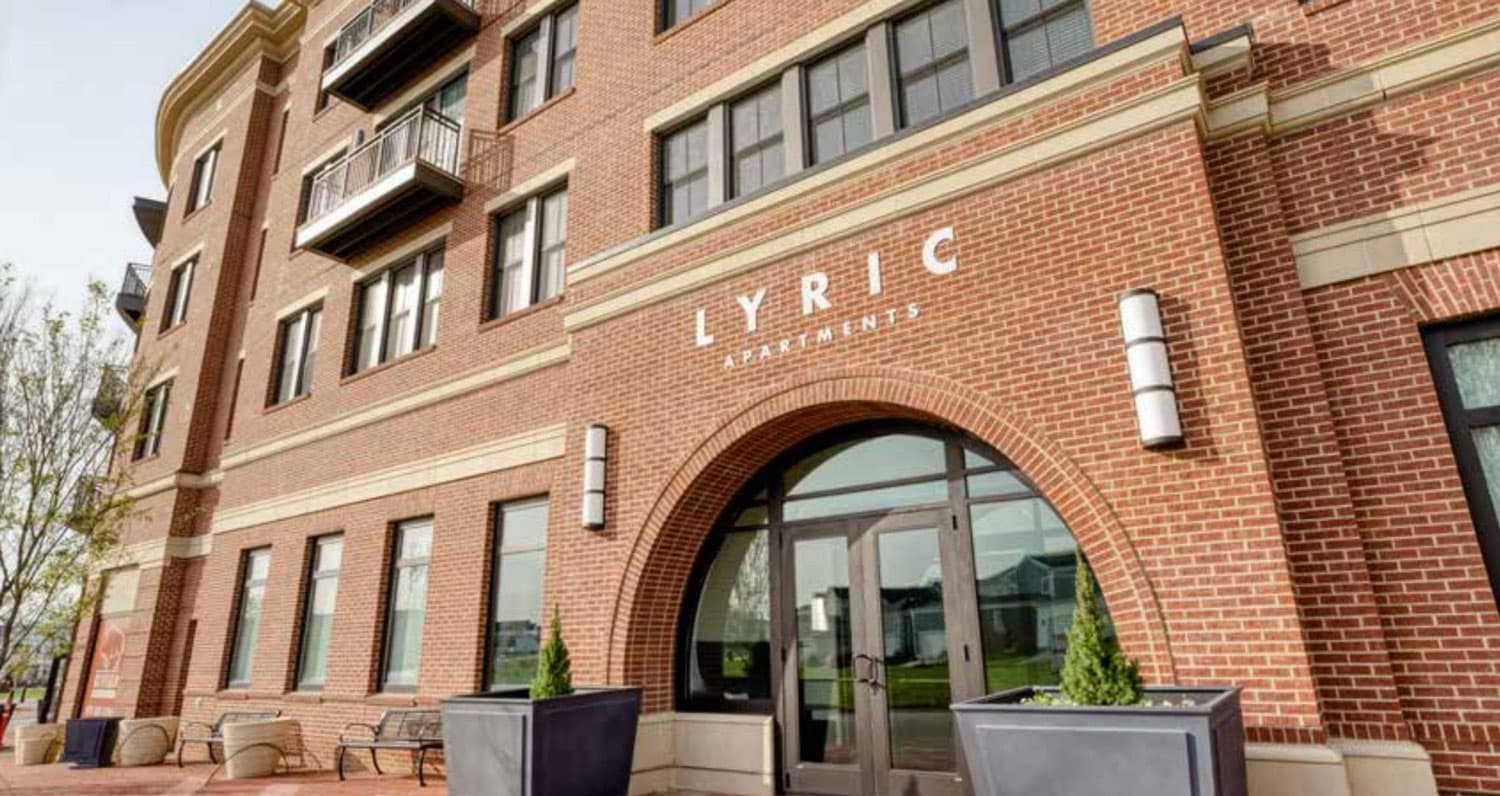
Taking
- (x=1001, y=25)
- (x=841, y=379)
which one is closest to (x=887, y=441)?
(x=841, y=379)

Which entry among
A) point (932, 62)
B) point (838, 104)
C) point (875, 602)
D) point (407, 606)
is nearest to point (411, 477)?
point (407, 606)

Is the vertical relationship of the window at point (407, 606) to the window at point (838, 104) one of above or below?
below

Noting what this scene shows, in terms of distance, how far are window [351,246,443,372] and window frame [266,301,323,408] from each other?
1.25m

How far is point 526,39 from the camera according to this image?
13828mm

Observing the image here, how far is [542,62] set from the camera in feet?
42.7

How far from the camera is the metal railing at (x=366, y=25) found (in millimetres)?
15094

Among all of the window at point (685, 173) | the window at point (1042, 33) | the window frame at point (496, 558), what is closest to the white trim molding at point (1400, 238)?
the window at point (1042, 33)

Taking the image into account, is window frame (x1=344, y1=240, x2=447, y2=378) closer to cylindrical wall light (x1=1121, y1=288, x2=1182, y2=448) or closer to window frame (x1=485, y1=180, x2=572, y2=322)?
window frame (x1=485, y1=180, x2=572, y2=322)

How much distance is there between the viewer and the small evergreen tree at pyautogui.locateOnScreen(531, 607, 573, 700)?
288 inches

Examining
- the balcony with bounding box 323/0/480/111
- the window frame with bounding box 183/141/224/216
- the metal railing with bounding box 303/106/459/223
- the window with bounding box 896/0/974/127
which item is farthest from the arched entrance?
the window frame with bounding box 183/141/224/216

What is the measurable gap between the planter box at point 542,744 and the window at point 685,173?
5644 mm

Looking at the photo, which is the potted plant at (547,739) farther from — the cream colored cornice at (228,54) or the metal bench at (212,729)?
the cream colored cornice at (228,54)

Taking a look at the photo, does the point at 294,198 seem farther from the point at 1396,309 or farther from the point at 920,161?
the point at 1396,309

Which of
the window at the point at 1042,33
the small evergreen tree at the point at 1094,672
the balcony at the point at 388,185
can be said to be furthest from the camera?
the balcony at the point at 388,185
